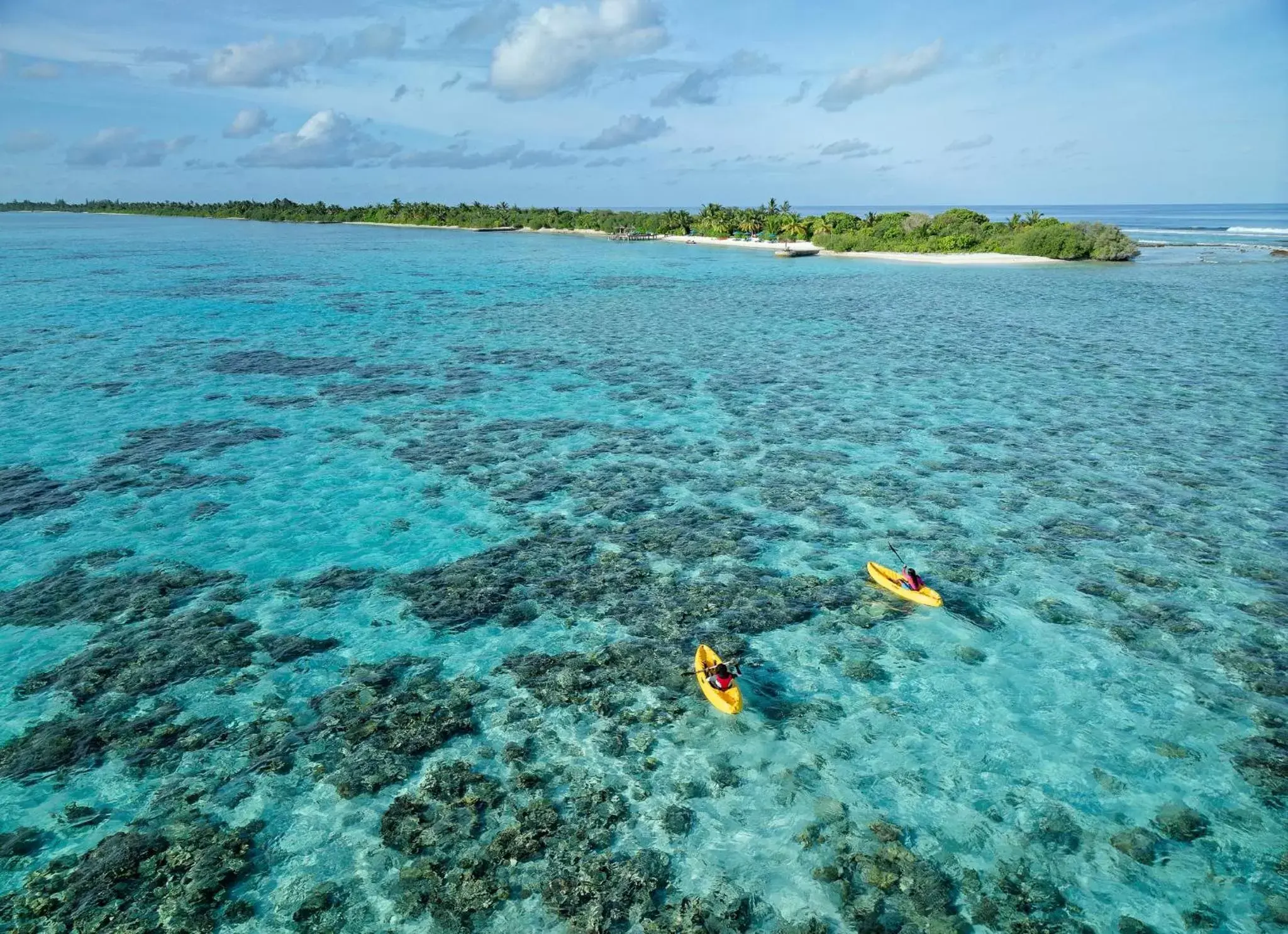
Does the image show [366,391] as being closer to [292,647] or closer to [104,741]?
[292,647]

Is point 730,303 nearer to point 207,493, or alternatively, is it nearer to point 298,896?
point 207,493

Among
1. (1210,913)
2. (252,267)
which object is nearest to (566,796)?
(1210,913)

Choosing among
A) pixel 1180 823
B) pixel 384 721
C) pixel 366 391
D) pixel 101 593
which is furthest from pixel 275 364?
pixel 1180 823

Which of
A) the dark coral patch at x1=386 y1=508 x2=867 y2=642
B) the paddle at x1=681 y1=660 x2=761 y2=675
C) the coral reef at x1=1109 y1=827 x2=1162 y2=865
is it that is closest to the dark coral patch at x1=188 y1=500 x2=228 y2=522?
the dark coral patch at x1=386 y1=508 x2=867 y2=642

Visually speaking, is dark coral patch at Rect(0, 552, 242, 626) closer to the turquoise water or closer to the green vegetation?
the turquoise water

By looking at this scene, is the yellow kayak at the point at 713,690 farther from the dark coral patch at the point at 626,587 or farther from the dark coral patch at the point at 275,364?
the dark coral patch at the point at 275,364
